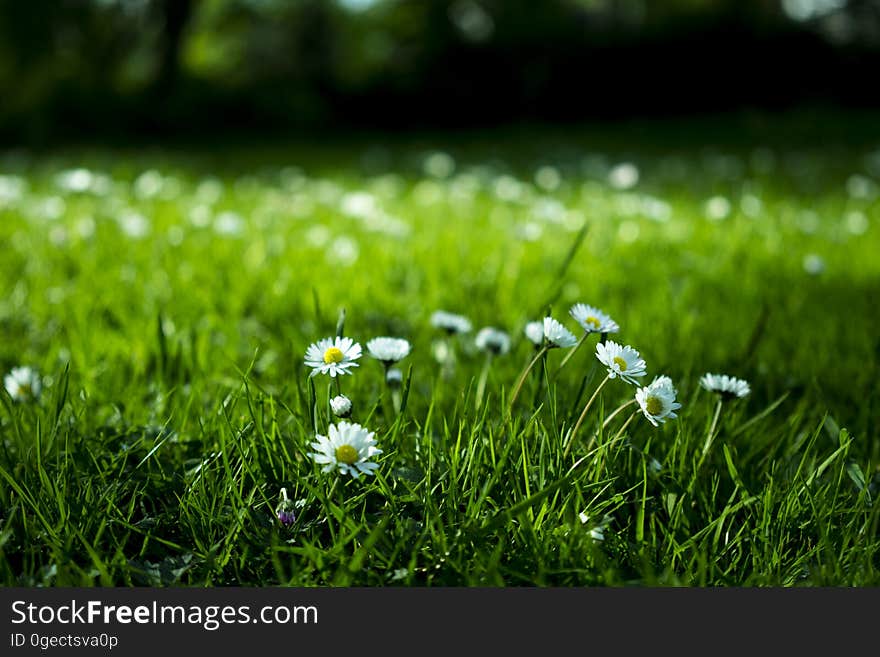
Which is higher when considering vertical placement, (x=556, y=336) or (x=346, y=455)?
(x=556, y=336)

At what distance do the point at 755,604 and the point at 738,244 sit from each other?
96.4 inches

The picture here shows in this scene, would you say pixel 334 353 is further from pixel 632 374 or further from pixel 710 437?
pixel 710 437

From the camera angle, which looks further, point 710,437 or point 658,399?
point 710,437

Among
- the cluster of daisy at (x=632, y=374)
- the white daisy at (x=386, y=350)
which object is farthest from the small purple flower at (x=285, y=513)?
the cluster of daisy at (x=632, y=374)

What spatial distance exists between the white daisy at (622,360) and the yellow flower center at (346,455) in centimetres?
36

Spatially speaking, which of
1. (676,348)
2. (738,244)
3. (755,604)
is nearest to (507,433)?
(755,604)

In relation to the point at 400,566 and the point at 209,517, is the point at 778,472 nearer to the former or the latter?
the point at 400,566

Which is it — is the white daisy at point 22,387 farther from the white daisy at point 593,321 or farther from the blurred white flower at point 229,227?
the blurred white flower at point 229,227

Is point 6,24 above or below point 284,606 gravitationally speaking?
above

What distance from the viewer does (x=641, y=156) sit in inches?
305

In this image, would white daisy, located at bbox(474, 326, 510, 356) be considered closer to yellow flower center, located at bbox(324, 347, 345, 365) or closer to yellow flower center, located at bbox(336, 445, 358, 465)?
yellow flower center, located at bbox(324, 347, 345, 365)

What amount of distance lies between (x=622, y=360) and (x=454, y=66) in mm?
12303

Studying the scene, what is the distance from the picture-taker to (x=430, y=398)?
1615 mm

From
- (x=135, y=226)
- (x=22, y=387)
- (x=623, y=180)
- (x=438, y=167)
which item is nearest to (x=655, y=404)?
(x=22, y=387)
